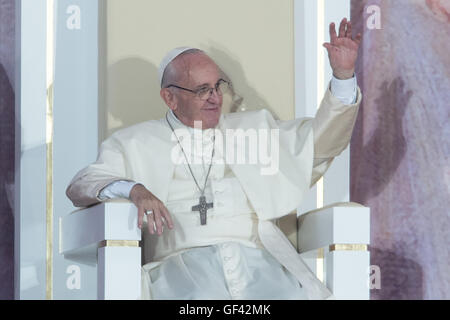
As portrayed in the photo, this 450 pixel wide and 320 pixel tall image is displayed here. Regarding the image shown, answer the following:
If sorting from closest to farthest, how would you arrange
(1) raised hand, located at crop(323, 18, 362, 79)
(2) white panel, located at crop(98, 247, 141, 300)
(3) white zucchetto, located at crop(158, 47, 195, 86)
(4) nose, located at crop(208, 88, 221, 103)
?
(2) white panel, located at crop(98, 247, 141, 300) < (1) raised hand, located at crop(323, 18, 362, 79) < (4) nose, located at crop(208, 88, 221, 103) < (3) white zucchetto, located at crop(158, 47, 195, 86)

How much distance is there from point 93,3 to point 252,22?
692 mm

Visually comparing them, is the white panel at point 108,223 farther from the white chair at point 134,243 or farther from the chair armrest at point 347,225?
the chair armrest at point 347,225

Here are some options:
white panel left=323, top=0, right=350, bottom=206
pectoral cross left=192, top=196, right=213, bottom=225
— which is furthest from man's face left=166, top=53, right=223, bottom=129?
white panel left=323, top=0, right=350, bottom=206

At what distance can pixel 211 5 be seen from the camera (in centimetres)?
475

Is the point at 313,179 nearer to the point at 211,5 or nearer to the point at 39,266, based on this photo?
the point at 211,5

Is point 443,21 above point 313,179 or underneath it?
above

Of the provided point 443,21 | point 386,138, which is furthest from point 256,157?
point 443,21

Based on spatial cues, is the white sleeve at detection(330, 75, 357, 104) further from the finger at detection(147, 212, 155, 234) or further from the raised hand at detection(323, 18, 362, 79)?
the finger at detection(147, 212, 155, 234)

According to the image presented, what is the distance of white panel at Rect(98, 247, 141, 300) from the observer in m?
3.70

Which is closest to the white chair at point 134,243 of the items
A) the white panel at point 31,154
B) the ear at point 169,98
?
the white panel at point 31,154

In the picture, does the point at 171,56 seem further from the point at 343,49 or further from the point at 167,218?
the point at 167,218

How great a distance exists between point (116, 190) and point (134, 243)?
0.31 meters
